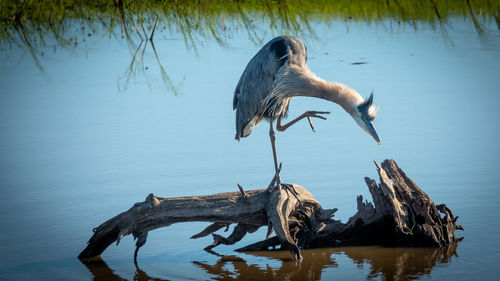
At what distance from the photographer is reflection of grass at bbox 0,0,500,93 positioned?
1569cm

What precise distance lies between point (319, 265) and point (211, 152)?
3.07 m

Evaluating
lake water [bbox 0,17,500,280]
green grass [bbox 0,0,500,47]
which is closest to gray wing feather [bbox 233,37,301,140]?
lake water [bbox 0,17,500,280]

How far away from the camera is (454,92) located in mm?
11570

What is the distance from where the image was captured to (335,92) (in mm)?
7027

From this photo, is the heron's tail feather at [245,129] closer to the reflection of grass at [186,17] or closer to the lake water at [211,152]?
the lake water at [211,152]

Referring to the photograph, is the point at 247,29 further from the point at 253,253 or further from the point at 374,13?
the point at 253,253

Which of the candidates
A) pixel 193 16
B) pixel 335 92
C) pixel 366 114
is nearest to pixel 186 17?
pixel 193 16

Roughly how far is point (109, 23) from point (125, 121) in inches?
284

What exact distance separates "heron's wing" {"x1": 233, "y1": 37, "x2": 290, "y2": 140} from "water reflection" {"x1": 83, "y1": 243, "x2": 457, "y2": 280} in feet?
5.34

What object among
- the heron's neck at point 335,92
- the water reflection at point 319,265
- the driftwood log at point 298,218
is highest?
the heron's neck at point 335,92

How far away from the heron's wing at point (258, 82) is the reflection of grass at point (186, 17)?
297 inches

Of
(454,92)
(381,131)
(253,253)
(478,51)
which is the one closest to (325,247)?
(253,253)

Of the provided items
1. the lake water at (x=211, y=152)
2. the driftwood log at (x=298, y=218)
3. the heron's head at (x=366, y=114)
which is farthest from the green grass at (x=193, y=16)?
the driftwood log at (x=298, y=218)

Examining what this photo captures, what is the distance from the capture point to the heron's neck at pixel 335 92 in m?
6.83
